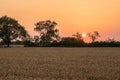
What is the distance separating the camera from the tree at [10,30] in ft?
352

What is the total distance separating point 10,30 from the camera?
10956 centimetres

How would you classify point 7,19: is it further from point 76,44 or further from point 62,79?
point 62,79

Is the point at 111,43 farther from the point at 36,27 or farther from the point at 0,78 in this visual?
the point at 0,78

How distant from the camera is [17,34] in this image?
363 ft

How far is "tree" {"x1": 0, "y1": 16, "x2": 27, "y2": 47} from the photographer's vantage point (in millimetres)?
107438

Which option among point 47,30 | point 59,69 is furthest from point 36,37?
point 59,69

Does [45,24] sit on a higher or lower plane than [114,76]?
higher

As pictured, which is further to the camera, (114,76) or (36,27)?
(36,27)

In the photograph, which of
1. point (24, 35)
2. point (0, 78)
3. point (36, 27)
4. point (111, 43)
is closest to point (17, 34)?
point (24, 35)

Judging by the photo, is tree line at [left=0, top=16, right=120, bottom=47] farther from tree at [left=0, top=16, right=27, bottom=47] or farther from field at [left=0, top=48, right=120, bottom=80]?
field at [left=0, top=48, right=120, bottom=80]

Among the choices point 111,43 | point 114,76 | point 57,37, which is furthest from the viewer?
point 57,37

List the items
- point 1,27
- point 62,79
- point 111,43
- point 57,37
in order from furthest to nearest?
point 57,37
point 1,27
point 111,43
point 62,79

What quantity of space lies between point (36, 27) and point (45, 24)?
3781mm

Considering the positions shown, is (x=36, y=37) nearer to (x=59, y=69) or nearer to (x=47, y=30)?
(x=47, y=30)
